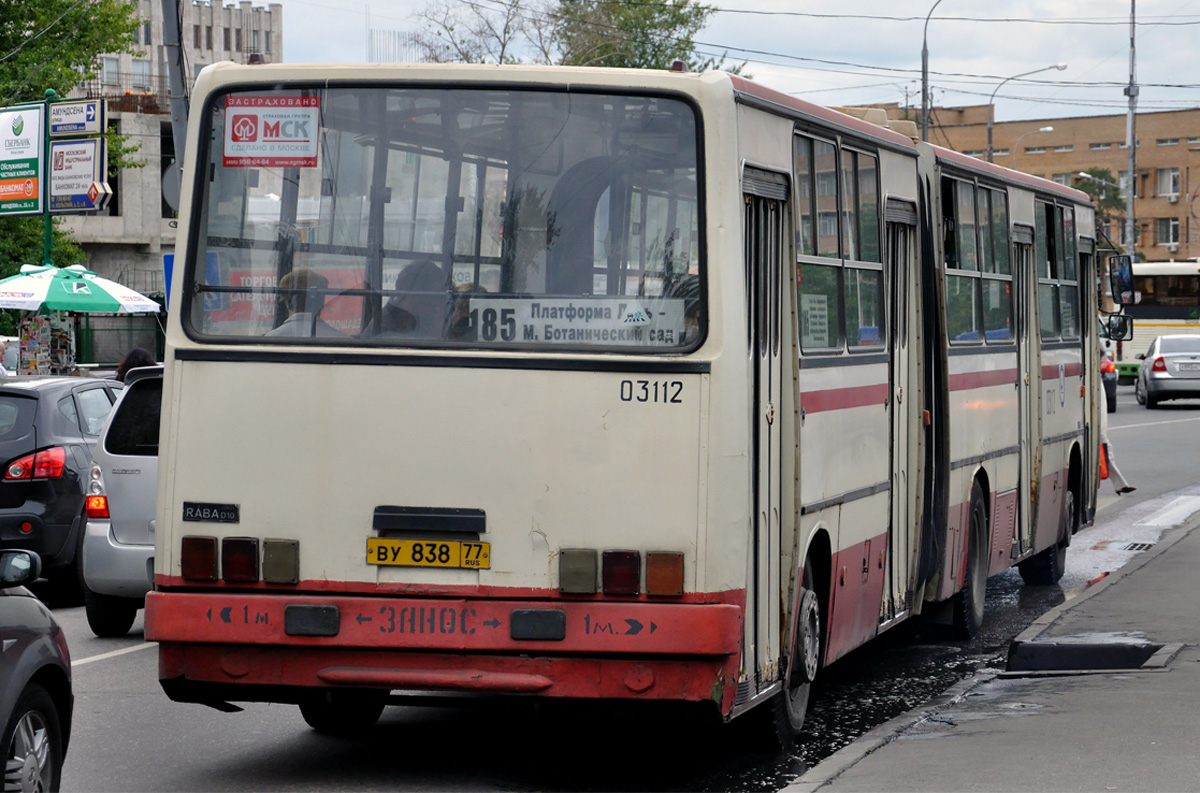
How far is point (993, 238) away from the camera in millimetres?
12055

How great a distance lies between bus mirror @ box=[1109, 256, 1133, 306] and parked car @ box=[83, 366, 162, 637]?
343 inches

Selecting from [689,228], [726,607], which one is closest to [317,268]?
[689,228]

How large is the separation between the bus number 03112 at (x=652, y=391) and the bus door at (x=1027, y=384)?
655 centimetres

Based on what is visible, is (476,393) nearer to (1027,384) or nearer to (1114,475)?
(1027,384)

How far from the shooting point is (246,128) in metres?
7.12

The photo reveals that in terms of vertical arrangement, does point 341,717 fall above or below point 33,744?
below

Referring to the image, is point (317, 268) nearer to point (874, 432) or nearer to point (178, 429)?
point (178, 429)

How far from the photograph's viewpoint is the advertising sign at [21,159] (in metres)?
31.3

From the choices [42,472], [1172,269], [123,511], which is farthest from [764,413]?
[1172,269]

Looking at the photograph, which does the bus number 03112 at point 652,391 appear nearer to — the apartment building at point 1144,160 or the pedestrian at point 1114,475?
the pedestrian at point 1114,475

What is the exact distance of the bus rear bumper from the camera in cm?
654

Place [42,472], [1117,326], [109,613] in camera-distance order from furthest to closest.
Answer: [1117,326] → [42,472] → [109,613]

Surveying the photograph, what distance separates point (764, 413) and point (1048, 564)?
785 cm

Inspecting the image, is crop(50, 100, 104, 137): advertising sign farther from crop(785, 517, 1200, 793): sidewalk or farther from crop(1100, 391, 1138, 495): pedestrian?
crop(785, 517, 1200, 793): sidewalk
